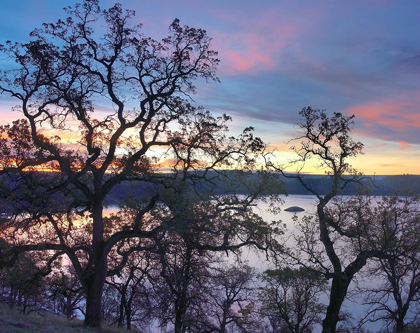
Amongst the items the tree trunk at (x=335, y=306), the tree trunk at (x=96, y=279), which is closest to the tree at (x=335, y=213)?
the tree trunk at (x=335, y=306)

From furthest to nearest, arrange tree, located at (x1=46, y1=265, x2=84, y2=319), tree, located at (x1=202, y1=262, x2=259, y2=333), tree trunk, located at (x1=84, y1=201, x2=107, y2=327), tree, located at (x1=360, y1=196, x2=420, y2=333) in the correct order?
tree, located at (x1=202, y1=262, x2=259, y2=333) < tree, located at (x1=46, y1=265, x2=84, y2=319) < tree, located at (x1=360, y1=196, x2=420, y2=333) < tree trunk, located at (x1=84, y1=201, x2=107, y2=327)

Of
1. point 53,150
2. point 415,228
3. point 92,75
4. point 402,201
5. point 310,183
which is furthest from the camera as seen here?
point 310,183

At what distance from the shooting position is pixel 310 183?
20.0 m

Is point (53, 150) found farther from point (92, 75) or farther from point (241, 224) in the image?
point (241, 224)

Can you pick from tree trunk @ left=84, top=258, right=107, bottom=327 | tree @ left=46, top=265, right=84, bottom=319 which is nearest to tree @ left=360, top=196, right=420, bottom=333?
tree trunk @ left=84, top=258, right=107, bottom=327

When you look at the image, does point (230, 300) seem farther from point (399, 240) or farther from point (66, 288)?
point (399, 240)

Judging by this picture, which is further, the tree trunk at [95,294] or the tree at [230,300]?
the tree at [230,300]

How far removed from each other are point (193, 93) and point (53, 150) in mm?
6336

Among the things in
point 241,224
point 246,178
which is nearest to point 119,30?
point 246,178

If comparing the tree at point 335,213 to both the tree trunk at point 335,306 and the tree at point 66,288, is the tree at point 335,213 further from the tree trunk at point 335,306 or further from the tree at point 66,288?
the tree at point 66,288

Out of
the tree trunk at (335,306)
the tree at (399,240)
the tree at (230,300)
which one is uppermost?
the tree at (399,240)

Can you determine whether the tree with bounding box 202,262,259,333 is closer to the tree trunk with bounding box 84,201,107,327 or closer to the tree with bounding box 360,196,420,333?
the tree trunk with bounding box 84,201,107,327

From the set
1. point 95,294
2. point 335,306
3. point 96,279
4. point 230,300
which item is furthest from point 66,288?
point 335,306

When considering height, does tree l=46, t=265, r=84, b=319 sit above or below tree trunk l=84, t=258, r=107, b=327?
below
